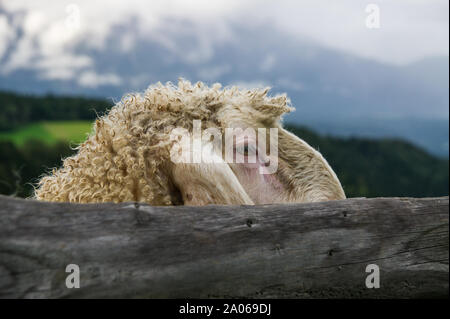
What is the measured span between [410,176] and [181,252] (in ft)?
158

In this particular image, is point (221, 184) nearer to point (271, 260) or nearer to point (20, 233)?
point (271, 260)

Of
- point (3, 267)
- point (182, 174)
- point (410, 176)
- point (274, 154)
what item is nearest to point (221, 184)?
point (182, 174)

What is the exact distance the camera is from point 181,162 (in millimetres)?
2967

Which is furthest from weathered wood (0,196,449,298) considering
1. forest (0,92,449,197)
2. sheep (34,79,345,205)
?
forest (0,92,449,197)

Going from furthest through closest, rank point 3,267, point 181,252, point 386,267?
point 386,267 → point 181,252 → point 3,267

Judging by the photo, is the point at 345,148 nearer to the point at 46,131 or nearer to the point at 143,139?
the point at 46,131

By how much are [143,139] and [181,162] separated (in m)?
0.41

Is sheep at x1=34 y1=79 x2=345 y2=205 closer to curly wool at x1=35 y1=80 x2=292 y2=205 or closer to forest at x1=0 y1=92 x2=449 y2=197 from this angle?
curly wool at x1=35 y1=80 x2=292 y2=205

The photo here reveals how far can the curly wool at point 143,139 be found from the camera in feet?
10.2

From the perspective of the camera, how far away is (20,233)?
6.05ft

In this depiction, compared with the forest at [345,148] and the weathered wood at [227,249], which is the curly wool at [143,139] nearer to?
the weathered wood at [227,249]

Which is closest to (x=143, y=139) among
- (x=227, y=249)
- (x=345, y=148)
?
(x=227, y=249)

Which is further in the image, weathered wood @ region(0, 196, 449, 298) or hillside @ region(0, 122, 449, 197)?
hillside @ region(0, 122, 449, 197)

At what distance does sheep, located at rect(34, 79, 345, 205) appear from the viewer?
2996 mm
